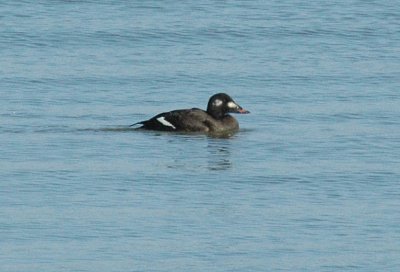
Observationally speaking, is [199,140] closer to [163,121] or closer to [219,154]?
[163,121]

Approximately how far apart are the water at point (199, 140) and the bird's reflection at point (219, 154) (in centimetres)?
3

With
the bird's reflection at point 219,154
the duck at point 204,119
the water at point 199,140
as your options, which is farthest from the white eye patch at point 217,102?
the bird's reflection at point 219,154

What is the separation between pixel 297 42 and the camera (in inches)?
1027

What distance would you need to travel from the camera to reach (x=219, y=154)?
18.2 meters

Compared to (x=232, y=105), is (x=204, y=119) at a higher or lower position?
lower

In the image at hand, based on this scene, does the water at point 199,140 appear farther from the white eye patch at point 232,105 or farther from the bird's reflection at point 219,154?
the white eye patch at point 232,105

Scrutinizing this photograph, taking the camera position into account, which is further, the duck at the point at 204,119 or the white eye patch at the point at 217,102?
the white eye patch at the point at 217,102

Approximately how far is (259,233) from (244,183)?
92.0 inches

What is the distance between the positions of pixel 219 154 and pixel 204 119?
78.1 inches

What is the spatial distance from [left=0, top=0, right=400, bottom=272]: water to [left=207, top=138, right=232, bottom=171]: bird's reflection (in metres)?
0.03

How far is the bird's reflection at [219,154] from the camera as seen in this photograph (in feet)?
56.3

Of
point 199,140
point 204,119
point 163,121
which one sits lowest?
point 199,140

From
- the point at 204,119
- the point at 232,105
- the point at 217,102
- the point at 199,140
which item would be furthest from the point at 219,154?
the point at 217,102

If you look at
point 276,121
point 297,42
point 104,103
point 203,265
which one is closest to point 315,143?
point 276,121
